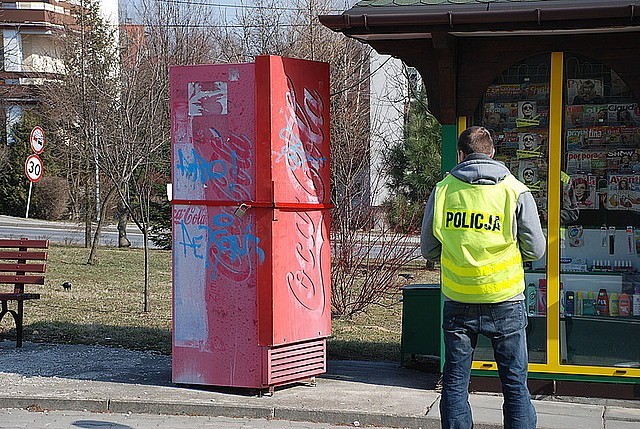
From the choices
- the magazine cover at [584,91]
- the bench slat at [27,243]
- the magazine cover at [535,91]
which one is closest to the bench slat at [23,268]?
the bench slat at [27,243]

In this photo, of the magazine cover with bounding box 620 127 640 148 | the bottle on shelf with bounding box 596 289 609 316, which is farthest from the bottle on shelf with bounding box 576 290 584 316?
the magazine cover with bounding box 620 127 640 148

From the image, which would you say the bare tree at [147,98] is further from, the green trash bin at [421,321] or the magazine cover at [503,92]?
the magazine cover at [503,92]

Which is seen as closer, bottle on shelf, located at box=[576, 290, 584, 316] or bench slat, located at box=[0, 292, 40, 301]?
bottle on shelf, located at box=[576, 290, 584, 316]

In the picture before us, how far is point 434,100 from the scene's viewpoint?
802cm

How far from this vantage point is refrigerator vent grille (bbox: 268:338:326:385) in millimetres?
8016

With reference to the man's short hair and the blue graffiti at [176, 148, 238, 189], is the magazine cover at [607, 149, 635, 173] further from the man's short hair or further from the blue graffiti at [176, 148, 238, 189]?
the blue graffiti at [176, 148, 238, 189]

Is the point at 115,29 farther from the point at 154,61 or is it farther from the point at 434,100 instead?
the point at 434,100

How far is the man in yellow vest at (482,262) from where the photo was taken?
5.72 m

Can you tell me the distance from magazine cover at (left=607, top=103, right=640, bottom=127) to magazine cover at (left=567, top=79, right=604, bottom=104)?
121 mm

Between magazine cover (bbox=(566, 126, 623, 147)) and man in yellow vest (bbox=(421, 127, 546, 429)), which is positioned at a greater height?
magazine cover (bbox=(566, 126, 623, 147))

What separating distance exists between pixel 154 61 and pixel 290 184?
13.6 meters

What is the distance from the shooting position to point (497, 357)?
5.87 meters

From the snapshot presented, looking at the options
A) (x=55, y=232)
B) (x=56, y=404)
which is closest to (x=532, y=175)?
(x=56, y=404)

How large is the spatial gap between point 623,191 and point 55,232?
1106 inches
